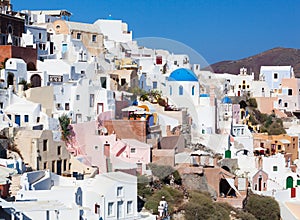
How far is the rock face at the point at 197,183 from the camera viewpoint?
17688 millimetres

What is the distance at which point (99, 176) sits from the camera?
1470cm

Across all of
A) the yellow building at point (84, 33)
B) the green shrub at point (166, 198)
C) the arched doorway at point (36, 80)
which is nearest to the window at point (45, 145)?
the green shrub at point (166, 198)

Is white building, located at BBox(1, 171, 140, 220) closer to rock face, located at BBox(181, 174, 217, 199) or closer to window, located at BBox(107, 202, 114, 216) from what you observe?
window, located at BBox(107, 202, 114, 216)

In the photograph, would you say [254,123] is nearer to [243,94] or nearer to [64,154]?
[243,94]

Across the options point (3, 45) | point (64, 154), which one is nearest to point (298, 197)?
point (64, 154)

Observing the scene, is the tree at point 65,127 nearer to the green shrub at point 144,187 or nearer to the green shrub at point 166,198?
the green shrub at point 144,187

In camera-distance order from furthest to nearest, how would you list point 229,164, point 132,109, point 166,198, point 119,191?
point 229,164
point 132,109
point 166,198
point 119,191

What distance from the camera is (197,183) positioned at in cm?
1802

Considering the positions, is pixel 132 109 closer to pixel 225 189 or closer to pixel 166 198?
pixel 225 189

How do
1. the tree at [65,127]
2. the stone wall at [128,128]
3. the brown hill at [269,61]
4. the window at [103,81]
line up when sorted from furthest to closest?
the brown hill at [269,61]
the window at [103,81]
the stone wall at [128,128]
the tree at [65,127]

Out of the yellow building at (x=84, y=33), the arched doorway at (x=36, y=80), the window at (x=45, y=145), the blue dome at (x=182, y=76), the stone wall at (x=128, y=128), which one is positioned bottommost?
the window at (x=45, y=145)

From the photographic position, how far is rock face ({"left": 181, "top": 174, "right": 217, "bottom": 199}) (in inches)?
696

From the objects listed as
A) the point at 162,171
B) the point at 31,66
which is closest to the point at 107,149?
the point at 162,171

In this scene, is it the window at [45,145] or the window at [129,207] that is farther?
the window at [45,145]
